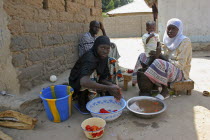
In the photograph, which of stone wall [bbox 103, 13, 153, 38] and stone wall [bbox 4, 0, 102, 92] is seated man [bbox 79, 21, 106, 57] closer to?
stone wall [bbox 4, 0, 102, 92]

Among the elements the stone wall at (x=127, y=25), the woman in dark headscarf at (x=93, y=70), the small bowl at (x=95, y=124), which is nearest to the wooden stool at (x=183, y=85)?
the woman in dark headscarf at (x=93, y=70)

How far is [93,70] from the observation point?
2512mm

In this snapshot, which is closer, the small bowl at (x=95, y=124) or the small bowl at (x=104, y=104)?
the small bowl at (x=95, y=124)

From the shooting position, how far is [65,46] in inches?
153

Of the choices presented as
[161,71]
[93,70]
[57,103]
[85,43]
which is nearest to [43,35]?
[85,43]

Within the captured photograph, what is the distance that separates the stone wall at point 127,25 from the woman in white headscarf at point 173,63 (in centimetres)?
1348

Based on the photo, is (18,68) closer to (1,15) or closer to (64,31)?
(1,15)

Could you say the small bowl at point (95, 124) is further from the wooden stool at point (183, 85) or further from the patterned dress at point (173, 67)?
the wooden stool at point (183, 85)

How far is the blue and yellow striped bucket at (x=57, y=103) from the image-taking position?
2.29 meters

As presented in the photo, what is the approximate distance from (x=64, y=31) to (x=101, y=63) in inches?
61.2

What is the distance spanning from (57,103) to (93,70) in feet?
2.13

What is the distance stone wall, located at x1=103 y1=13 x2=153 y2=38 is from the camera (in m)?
16.0

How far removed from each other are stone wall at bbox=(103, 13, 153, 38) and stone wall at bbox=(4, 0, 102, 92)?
40.3 feet

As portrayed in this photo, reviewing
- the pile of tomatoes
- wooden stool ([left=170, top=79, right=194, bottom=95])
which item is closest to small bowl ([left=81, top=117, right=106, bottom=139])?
the pile of tomatoes
